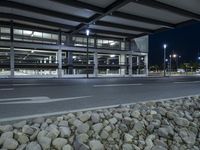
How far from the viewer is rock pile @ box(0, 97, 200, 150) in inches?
145

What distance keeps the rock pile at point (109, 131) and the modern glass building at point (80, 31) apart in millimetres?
15643

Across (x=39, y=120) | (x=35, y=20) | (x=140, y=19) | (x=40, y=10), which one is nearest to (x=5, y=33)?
(x=35, y=20)

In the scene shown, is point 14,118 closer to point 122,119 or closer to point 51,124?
point 51,124

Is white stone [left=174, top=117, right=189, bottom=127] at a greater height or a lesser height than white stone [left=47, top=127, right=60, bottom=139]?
lesser

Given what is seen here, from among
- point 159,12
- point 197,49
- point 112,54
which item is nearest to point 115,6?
point 159,12

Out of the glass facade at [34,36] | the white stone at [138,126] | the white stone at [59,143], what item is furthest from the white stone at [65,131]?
the glass facade at [34,36]

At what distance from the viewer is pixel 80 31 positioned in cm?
3141

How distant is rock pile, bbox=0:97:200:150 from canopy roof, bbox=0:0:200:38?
51.3 ft

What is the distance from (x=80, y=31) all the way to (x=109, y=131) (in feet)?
93.2

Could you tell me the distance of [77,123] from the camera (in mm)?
4293

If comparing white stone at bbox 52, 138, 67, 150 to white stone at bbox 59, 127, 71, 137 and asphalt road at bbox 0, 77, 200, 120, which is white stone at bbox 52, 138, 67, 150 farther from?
asphalt road at bbox 0, 77, 200, 120

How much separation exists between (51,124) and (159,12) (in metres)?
22.7

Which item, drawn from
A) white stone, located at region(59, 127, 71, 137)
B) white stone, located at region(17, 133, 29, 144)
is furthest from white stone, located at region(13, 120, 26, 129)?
white stone, located at region(59, 127, 71, 137)

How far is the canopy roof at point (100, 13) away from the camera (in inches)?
792
